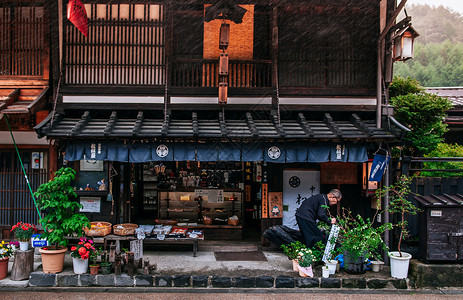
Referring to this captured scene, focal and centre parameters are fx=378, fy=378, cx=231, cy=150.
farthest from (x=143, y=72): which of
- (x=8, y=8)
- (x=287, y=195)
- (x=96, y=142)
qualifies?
(x=287, y=195)

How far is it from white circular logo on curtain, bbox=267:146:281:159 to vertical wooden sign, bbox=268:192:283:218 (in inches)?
70.0

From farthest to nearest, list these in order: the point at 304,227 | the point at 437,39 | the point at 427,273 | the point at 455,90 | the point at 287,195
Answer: the point at 437,39 → the point at 455,90 → the point at 287,195 → the point at 304,227 → the point at 427,273

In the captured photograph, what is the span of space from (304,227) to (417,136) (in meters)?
5.16

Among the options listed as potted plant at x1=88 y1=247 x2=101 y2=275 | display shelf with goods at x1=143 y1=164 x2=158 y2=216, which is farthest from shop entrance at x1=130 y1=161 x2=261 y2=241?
potted plant at x1=88 y1=247 x2=101 y2=275

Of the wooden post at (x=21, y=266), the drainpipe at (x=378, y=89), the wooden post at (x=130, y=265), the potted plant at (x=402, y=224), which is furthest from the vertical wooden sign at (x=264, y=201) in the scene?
the wooden post at (x=21, y=266)

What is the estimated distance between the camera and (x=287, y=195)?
12.4m

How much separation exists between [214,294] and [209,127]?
15.0 feet

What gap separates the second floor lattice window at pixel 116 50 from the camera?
38.2 ft

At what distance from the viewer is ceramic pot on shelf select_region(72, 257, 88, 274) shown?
932 centimetres

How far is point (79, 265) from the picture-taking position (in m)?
9.36

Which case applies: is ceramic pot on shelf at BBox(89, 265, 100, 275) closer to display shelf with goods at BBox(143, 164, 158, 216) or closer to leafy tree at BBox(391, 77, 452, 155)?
display shelf with goods at BBox(143, 164, 158, 216)

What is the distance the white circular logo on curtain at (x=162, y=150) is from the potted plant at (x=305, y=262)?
4625 mm

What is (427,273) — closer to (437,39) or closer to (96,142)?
(96,142)

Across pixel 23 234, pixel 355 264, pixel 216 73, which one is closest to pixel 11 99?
pixel 23 234
